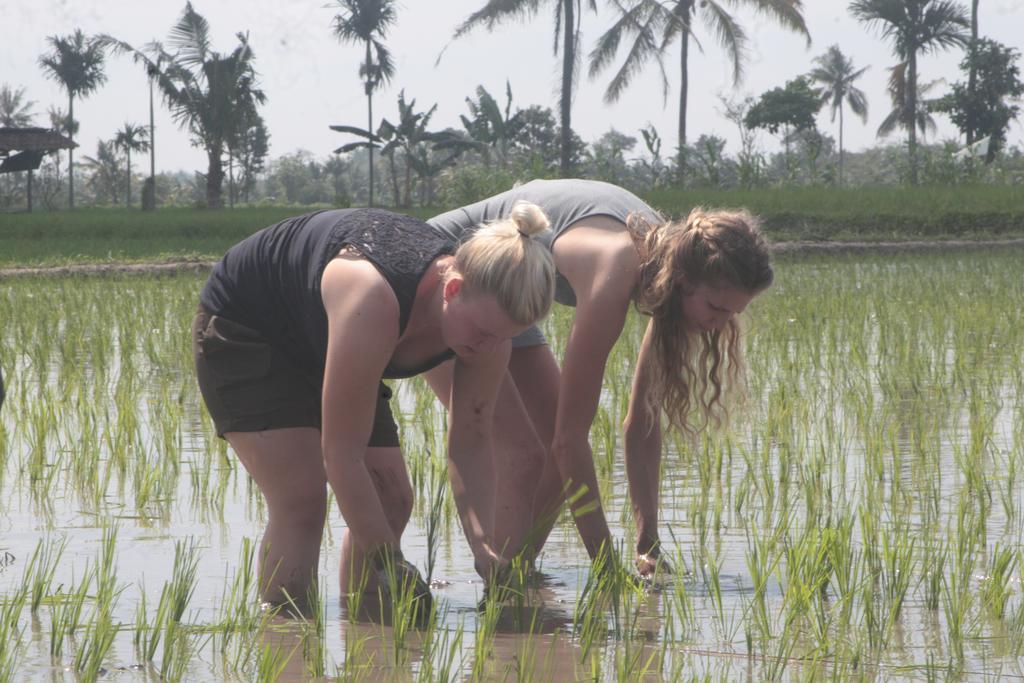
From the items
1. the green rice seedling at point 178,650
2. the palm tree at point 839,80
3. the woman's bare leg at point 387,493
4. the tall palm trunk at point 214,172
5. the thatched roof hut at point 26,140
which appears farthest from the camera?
the palm tree at point 839,80

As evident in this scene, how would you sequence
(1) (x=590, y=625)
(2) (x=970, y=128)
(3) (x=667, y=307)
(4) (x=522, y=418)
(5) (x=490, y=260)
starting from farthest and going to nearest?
(2) (x=970, y=128), (4) (x=522, y=418), (3) (x=667, y=307), (1) (x=590, y=625), (5) (x=490, y=260)

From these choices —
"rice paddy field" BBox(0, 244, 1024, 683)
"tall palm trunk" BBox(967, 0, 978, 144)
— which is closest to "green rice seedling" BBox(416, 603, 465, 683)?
"rice paddy field" BBox(0, 244, 1024, 683)

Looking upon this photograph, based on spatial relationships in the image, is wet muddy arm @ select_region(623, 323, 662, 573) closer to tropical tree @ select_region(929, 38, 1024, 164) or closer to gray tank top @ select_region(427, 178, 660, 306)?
gray tank top @ select_region(427, 178, 660, 306)

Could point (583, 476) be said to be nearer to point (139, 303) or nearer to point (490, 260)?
point (490, 260)

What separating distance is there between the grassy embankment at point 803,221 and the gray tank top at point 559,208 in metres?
13.4

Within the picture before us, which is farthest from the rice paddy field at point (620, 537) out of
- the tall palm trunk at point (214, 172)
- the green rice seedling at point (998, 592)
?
the tall palm trunk at point (214, 172)

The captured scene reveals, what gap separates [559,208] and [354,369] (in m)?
0.76

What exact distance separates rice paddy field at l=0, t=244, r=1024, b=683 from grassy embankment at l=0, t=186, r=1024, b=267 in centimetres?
1050

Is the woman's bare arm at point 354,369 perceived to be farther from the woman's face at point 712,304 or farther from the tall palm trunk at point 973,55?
the tall palm trunk at point 973,55

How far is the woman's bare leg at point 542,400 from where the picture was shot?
311 cm

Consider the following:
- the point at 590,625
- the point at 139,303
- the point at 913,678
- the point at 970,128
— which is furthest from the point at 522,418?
the point at 970,128

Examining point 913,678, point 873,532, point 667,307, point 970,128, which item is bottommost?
point 913,678

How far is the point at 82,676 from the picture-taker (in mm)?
2295

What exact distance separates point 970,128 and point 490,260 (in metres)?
34.6
